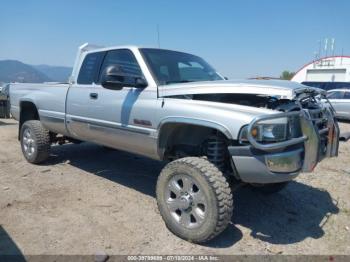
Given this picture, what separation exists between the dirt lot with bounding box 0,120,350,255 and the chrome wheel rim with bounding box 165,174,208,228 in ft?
0.75

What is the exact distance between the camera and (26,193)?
5.02m

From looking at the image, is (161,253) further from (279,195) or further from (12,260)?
(279,195)

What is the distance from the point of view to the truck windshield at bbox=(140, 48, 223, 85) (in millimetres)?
4539

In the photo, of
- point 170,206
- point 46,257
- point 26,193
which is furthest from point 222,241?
point 26,193

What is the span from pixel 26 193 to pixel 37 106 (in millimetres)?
1862

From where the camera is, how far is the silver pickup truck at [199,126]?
3.35 metres

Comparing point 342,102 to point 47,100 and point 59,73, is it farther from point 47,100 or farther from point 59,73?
point 59,73

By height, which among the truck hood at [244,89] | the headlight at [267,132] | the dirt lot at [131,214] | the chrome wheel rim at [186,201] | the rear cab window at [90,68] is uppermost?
the rear cab window at [90,68]

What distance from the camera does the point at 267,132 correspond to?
10.9 ft

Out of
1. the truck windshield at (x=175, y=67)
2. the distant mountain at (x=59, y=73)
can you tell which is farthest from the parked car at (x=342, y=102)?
the truck windshield at (x=175, y=67)

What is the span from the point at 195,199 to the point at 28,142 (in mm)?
3992

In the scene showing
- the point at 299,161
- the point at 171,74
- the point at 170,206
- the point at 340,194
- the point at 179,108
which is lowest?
the point at 340,194

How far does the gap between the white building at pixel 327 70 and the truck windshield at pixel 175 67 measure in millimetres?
32370

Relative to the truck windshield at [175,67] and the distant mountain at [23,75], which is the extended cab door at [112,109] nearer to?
the truck windshield at [175,67]
